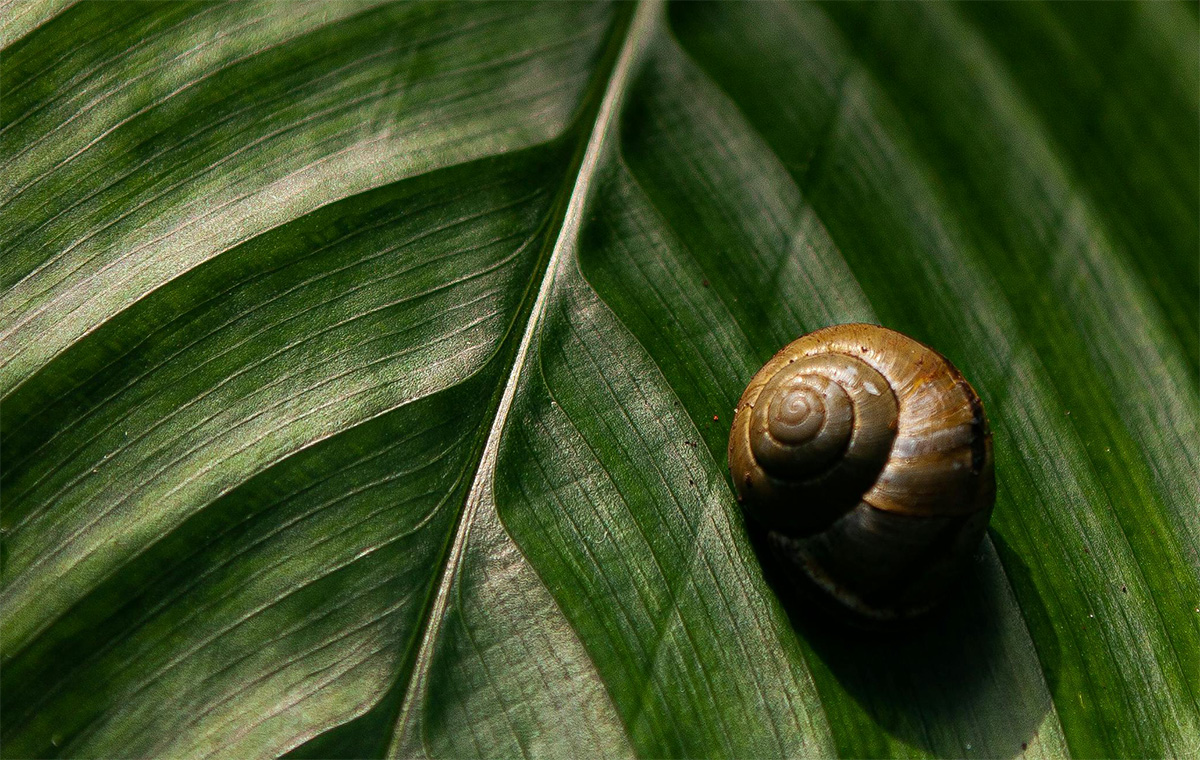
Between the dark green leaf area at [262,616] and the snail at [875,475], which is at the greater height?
the dark green leaf area at [262,616]

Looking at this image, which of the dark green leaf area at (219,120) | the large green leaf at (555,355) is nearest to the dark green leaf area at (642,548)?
the large green leaf at (555,355)

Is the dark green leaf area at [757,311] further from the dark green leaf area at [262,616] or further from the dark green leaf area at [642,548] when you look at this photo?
the dark green leaf area at [262,616]

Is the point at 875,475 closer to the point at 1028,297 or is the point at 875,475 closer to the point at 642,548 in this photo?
the point at 642,548

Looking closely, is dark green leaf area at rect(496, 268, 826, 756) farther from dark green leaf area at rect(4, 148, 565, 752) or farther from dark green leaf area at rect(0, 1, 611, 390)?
dark green leaf area at rect(0, 1, 611, 390)

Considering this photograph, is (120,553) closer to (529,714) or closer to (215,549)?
(215,549)

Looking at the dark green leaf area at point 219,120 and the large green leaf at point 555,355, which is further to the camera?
the dark green leaf area at point 219,120

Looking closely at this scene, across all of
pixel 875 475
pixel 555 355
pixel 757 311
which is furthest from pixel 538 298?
pixel 875 475

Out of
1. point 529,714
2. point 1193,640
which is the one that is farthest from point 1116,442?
point 529,714
